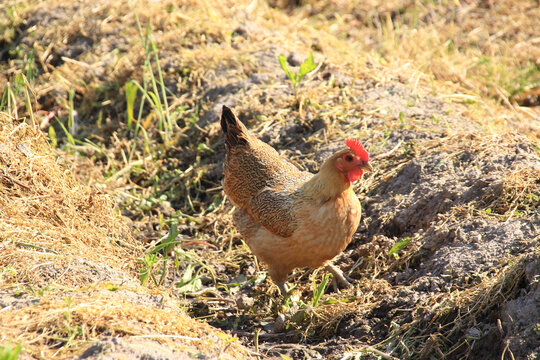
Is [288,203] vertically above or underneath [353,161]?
underneath

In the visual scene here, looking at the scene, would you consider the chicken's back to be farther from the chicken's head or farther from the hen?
the chicken's head

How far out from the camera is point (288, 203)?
415 centimetres

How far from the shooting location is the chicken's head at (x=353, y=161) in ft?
12.4

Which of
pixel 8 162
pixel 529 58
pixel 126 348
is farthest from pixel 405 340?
pixel 529 58

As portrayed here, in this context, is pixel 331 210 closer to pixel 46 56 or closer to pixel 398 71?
pixel 398 71

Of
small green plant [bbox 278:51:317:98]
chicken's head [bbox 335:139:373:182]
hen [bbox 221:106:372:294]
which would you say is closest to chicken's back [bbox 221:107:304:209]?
hen [bbox 221:106:372:294]

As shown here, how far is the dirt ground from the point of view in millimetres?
3092

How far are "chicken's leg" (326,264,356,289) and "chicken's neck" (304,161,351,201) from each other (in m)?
0.61

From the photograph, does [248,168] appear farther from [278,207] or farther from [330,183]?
[330,183]

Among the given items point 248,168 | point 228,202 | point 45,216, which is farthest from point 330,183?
point 45,216

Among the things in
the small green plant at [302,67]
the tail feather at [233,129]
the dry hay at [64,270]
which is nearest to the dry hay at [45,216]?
the dry hay at [64,270]

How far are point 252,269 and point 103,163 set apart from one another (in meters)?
2.34

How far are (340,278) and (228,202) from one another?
1552mm

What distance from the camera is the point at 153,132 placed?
6.18 m
